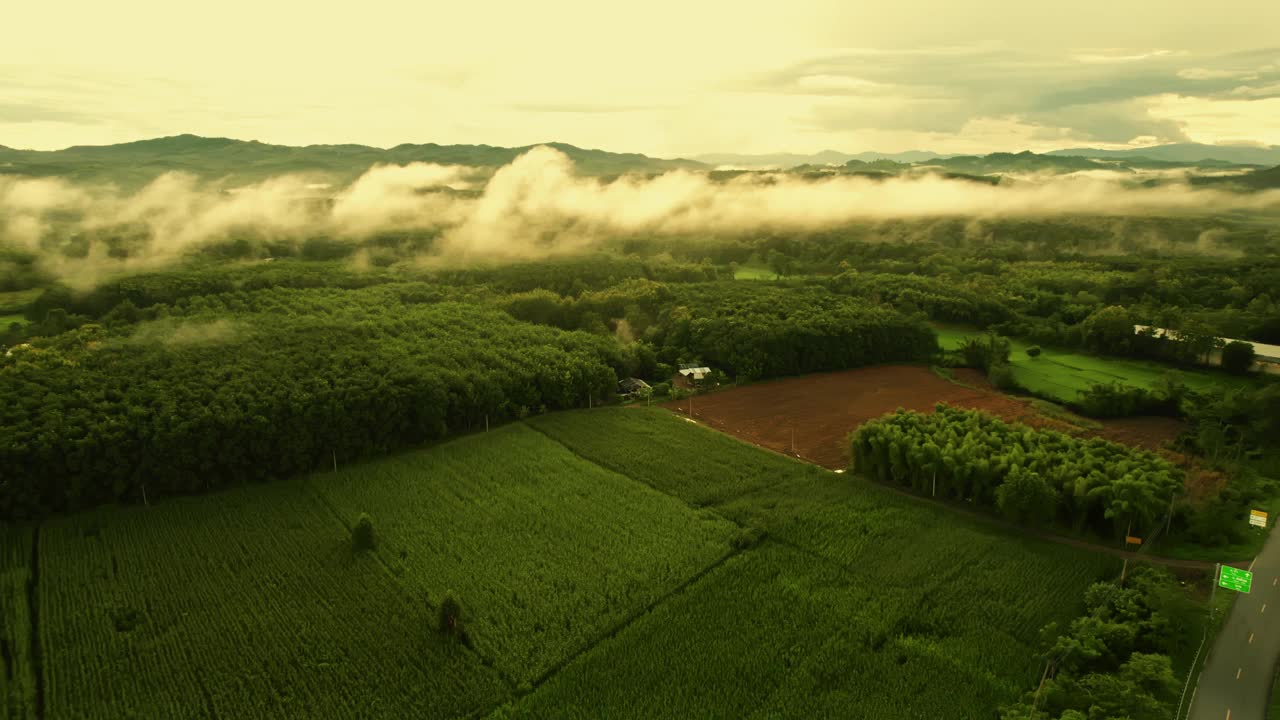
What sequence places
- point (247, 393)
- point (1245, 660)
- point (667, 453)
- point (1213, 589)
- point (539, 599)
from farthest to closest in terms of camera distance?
point (667, 453) → point (247, 393) → point (539, 599) → point (1213, 589) → point (1245, 660)

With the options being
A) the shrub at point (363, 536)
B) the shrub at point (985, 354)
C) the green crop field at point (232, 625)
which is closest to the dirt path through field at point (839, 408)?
the shrub at point (985, 354)

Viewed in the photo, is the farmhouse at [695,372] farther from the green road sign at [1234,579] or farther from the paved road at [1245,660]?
the green road sign at [1234,579]

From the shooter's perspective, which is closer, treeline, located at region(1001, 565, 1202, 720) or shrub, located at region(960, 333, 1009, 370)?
treeline, located at region(1001, 565, 1202, 720)

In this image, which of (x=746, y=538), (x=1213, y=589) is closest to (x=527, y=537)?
(x=746, y=538)

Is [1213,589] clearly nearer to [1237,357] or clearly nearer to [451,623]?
[451,623]

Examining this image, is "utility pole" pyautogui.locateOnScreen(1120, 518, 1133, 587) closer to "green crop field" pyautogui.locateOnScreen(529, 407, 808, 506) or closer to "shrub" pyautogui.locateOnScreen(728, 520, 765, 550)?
"shrub" pyautogui.locateOnScreen(728, 520, 765, 550)

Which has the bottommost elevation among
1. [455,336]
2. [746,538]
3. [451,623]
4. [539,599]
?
[539,599]

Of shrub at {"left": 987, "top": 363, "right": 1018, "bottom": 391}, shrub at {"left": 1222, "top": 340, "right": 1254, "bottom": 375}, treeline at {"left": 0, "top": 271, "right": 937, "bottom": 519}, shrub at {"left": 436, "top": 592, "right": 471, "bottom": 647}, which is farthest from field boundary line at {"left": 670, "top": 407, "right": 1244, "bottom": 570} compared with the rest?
shrub at {"left": 1222, "top": 340, "right": 1254, "bottom": 375}
